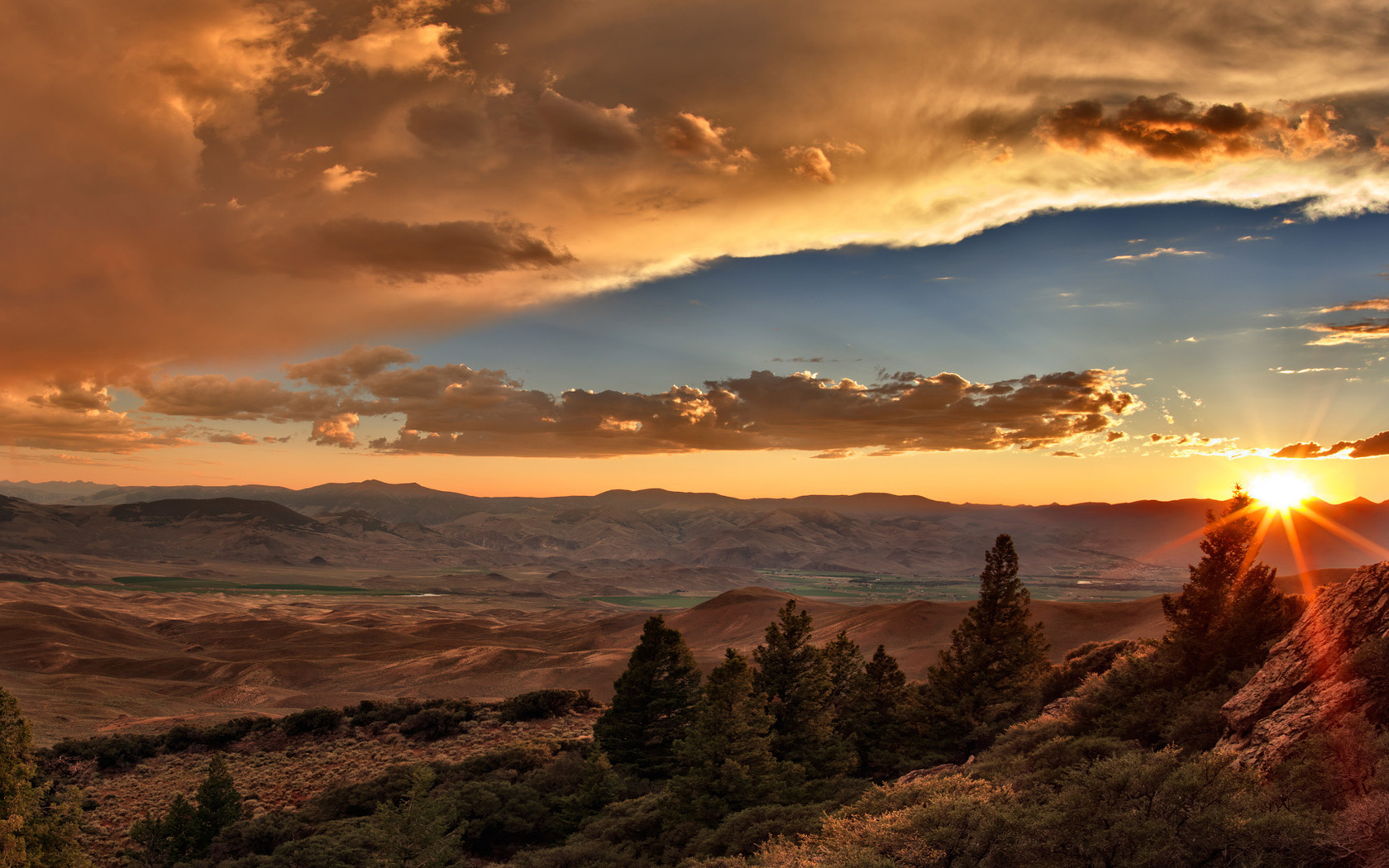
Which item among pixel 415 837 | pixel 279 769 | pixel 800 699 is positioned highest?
pixel 800 699

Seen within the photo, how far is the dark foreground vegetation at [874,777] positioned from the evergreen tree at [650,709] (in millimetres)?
108

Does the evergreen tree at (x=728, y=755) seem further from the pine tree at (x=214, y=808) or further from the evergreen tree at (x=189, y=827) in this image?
the evergreen tree at (x=189, y=827)

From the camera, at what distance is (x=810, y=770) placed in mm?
26406

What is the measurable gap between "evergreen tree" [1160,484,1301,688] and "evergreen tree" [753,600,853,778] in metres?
12.1

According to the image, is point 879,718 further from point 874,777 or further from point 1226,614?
point 1226,614

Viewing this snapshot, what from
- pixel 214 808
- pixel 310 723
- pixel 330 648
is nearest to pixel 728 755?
pixel 214 808

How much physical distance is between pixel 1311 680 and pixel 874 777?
19.1 m

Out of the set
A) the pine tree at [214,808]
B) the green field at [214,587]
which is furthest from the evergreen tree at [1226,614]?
the green field at [214,587]

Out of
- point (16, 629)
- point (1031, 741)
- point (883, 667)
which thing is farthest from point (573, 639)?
point (1031, 741)

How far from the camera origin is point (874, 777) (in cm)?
2933

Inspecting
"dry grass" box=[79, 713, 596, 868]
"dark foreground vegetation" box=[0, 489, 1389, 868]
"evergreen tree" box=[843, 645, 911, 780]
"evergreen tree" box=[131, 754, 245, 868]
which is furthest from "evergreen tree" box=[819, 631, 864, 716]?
"evergreen tree" box=[131, 754, 245, 868]

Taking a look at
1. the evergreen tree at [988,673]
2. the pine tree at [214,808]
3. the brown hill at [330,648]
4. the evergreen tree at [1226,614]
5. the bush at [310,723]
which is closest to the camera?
the evergreen tree at [1226,614]

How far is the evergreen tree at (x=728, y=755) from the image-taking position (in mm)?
21953

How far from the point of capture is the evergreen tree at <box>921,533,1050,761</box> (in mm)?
30469
